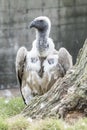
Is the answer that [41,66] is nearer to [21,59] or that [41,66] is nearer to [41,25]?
[21,59]

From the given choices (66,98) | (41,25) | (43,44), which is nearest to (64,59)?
(43,44)

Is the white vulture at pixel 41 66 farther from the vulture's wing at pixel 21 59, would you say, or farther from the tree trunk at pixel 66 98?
the tree trunk at pixel 66 98

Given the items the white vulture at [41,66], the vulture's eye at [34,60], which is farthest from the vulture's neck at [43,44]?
the vulture's eye at [34,60]

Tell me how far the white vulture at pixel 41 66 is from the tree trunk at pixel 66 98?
214cm

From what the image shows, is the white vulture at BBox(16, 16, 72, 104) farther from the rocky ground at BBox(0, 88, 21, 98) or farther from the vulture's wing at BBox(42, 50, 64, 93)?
the rocky ground at BBox(0, 88, 21, 98)

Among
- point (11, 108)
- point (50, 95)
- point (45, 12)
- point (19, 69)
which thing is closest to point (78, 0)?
point (45, 12)

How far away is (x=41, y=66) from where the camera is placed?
7746 millimetres

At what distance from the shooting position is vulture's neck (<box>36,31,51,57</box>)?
7.81 m

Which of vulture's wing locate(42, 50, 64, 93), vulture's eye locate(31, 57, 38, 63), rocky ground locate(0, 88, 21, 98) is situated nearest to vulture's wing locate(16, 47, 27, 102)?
vulture's eye locate(31, 57, 38, 63)

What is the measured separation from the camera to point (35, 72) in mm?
7797

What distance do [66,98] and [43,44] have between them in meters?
2.88

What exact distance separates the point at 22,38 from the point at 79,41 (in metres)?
1.33

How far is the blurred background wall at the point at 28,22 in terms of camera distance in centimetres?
1298

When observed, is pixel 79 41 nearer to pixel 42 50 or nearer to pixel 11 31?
pixel 11 31
